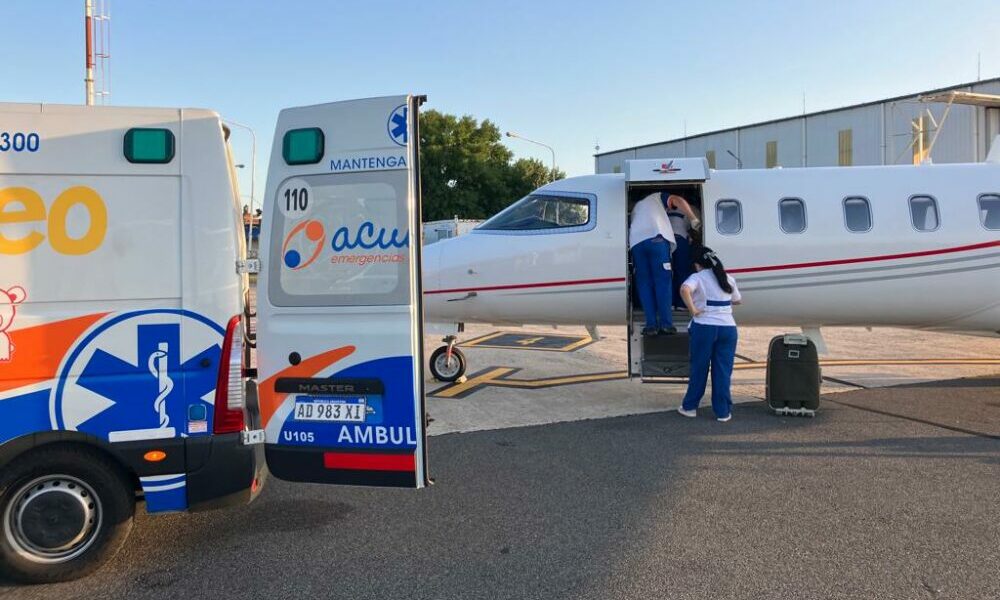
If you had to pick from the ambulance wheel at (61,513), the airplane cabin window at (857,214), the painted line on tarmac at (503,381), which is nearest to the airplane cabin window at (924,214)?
the airplane cabin window at (857,214)

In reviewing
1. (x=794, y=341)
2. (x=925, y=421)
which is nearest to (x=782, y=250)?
(x=794, y=341)

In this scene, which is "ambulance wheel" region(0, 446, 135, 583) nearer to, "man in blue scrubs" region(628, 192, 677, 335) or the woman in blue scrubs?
the woman in blue scrubs

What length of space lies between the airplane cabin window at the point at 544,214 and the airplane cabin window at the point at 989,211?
4.82m

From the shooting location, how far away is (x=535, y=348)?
12945mm

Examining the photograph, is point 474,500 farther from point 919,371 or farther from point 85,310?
point 919,371

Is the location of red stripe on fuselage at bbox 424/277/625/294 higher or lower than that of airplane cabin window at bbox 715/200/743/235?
lower

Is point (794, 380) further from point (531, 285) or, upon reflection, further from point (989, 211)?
point (989, 211)

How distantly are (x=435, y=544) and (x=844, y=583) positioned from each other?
2279 mm

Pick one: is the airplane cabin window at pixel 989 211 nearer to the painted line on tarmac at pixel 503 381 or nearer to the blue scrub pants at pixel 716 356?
the blue scrub pants at pixel 716 356

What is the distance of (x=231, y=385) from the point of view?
145 inches

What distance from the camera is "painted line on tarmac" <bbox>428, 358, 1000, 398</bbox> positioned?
910 cm

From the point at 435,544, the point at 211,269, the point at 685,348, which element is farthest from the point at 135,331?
the point at 685,348

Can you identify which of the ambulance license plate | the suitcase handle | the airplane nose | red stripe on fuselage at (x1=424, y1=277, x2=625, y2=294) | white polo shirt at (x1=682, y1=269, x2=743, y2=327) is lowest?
the ambulance license plate

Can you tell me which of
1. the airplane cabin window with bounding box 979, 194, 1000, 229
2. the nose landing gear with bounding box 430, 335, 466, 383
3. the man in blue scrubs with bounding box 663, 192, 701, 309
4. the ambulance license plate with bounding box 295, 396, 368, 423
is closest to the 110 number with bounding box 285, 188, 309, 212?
the ambulance license plate with bounding box 295, 396, 368, 423
